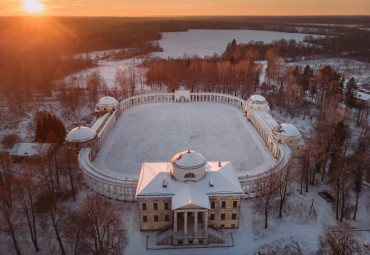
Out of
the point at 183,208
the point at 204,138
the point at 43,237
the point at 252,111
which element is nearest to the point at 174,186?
the point at 183,208

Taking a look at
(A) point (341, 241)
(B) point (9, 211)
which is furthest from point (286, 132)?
(B) point (9, 211)

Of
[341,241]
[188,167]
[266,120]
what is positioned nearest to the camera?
[341,241]

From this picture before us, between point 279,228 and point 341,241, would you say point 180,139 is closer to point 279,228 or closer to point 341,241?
point 279,228

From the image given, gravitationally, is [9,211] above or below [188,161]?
below

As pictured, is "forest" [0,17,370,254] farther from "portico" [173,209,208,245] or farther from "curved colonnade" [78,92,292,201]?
"portico" [173,209,208,245]

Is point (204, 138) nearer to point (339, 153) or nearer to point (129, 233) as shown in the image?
point (339, 153)

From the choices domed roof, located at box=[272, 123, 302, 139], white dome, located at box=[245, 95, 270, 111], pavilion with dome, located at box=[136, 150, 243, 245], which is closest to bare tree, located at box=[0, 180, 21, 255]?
pavilion with dome, located at box=[136, 150, 243, 245]

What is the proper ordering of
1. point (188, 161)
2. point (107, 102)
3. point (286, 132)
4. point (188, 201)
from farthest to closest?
1. point (107, 102)
2. point (286, 132)
3. point (188, 161)
4. point (188, 201)
